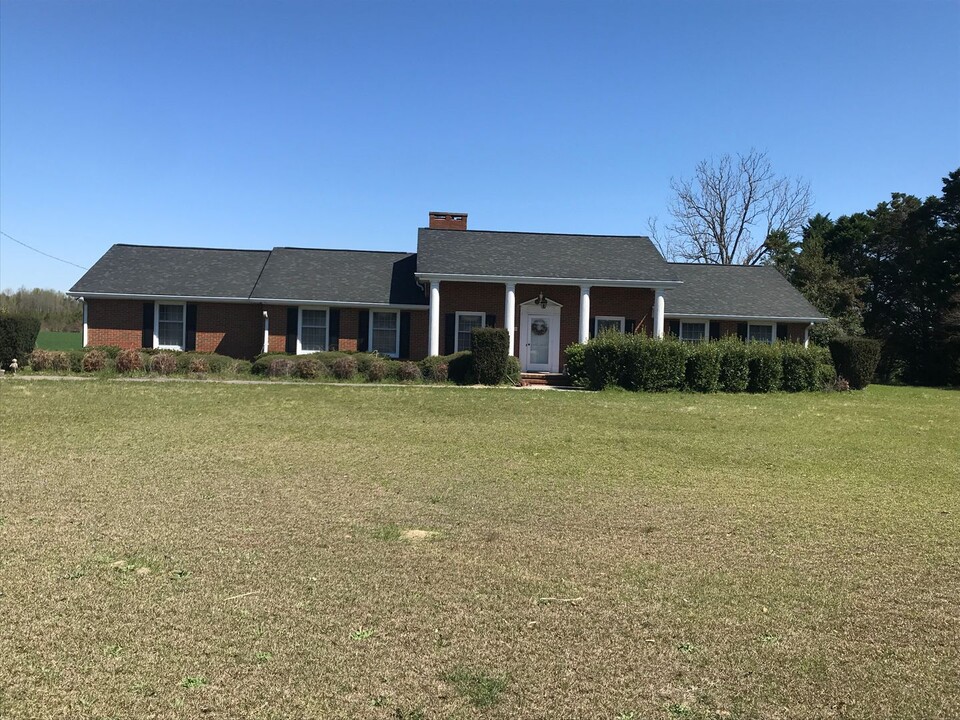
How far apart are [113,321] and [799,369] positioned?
22721mm

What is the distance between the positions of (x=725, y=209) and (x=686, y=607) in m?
49.6

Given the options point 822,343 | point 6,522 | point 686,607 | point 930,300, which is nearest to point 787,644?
point 686,607

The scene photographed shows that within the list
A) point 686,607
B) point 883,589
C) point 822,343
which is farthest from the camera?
point 822,343

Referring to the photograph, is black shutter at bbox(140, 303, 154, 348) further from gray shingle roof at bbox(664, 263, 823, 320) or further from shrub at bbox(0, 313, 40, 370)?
gray shingle roof at bbox(664, 263, 823, 320)

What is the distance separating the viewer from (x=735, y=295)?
97.3ft

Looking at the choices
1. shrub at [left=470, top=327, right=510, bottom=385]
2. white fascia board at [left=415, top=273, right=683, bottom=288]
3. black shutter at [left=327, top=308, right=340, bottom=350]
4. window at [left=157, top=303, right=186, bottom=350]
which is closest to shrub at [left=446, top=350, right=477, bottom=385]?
shrub at [left=470, top=327, right=510, bottom=385]

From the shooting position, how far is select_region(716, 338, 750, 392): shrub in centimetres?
2130

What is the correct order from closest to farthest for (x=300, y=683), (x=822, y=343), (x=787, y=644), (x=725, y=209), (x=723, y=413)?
1. (x=300, y=683)
2. (x=787, y=644)
3. (x=723, y=413)
4. (x=822, y=343)
5. (x=725, y=209)

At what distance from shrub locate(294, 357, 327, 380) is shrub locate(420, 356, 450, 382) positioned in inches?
123

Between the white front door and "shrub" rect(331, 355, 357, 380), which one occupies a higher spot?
the white front door

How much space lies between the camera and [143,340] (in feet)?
86.9

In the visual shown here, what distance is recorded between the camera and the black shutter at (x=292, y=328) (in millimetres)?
26359

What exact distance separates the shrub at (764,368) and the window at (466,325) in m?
9.19

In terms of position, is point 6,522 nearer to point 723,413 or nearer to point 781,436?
point 781,436
